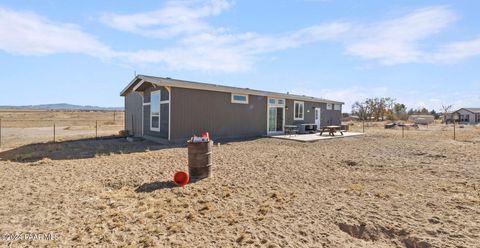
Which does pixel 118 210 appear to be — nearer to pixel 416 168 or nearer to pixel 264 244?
pixel 264 244

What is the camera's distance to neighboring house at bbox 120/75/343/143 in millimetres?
11148

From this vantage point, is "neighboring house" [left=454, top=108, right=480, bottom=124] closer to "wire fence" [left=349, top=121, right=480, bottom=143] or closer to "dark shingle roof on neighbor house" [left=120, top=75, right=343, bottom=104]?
"wire fence" [left=349, top=121, right=480, bottom=143]

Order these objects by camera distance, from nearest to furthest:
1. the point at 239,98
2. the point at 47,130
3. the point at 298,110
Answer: the point at 239,98 < the point at 298,110 < the point at 47,130

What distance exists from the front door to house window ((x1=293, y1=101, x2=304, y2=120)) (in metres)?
1.39

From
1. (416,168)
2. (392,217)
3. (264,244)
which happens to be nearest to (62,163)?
(264,244)

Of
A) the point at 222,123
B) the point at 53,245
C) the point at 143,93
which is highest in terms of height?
the point at 143,93

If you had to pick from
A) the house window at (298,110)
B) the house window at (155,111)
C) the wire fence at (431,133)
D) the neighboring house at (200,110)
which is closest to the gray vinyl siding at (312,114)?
the neighboring house at (200,110)

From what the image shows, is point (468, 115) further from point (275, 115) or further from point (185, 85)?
point (185, 85)

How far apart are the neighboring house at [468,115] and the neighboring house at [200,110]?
1585 inches

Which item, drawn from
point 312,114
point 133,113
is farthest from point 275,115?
point 133,113

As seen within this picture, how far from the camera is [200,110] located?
11859 mm

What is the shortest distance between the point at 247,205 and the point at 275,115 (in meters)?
12.3

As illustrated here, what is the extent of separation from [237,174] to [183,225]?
2720 millimetres

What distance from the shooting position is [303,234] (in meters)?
3.02
